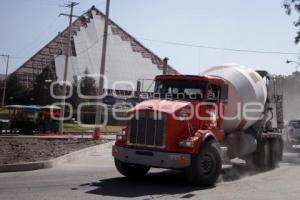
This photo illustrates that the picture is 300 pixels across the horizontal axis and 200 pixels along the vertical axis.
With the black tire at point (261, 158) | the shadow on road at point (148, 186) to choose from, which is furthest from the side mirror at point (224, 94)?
the black tire at point (261, 158)

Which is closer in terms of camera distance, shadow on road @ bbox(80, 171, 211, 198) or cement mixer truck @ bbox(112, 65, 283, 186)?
shadow on road @ bbox(80, 171, 211, 198)

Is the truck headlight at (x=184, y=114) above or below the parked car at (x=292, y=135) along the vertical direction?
above

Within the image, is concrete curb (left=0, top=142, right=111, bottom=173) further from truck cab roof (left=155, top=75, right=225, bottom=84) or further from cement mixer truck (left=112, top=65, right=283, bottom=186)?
truck cab roof (left=155, top=75, right=225, bottom=84)

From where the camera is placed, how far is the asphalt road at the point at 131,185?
437 inches

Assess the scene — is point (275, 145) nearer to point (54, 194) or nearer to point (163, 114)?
point (163, 114)

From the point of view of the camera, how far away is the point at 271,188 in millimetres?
12859

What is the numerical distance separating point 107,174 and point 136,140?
235 cm

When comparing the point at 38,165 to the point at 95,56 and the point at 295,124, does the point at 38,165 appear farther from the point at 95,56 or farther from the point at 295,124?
the point at 95,56

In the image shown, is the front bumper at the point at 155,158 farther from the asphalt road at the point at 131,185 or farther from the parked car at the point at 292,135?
the parked car at the point at 292,135

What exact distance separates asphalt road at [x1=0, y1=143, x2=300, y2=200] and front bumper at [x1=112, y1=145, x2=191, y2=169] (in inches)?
22.6

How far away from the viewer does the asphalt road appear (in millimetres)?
11102

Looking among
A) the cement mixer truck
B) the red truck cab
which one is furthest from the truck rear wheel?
the red truck cab

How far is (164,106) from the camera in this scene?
1291 cm

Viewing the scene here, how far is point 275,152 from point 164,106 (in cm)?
724
